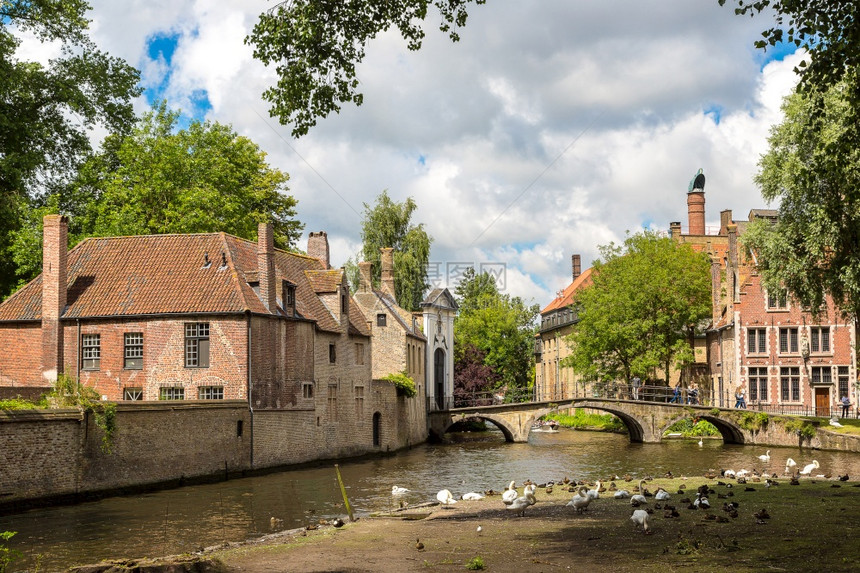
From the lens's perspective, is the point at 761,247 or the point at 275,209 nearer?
the point at 761,247

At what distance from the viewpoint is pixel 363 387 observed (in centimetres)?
4172

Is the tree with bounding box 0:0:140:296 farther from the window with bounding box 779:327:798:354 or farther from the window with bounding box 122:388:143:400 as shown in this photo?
the window with bounding box 779:327:798:354

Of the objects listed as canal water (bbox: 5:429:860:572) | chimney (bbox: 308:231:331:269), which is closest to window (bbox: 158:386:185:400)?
canal water (bbox: 5:429:860:572)

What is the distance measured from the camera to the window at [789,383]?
2023 inches

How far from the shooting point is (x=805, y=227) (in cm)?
3525

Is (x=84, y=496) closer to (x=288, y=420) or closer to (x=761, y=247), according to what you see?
(x=288, y=420)

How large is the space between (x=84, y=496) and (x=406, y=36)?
55.8 ft

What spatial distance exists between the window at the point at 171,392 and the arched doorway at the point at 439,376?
87.8 ft

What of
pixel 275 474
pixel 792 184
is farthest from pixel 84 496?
pixel 792 184

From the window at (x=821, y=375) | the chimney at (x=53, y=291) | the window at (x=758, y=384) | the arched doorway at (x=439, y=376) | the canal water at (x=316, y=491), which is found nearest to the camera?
the canal water at (x=316, y=491)

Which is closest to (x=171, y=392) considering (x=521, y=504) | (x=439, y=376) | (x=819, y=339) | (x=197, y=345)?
(x=197, y=345)

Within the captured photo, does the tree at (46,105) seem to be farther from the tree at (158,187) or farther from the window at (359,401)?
the window at (359,401)

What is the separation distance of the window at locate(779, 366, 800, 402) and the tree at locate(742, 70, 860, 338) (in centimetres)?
1420

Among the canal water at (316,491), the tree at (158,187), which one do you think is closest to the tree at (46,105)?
the tree at (158,187)
